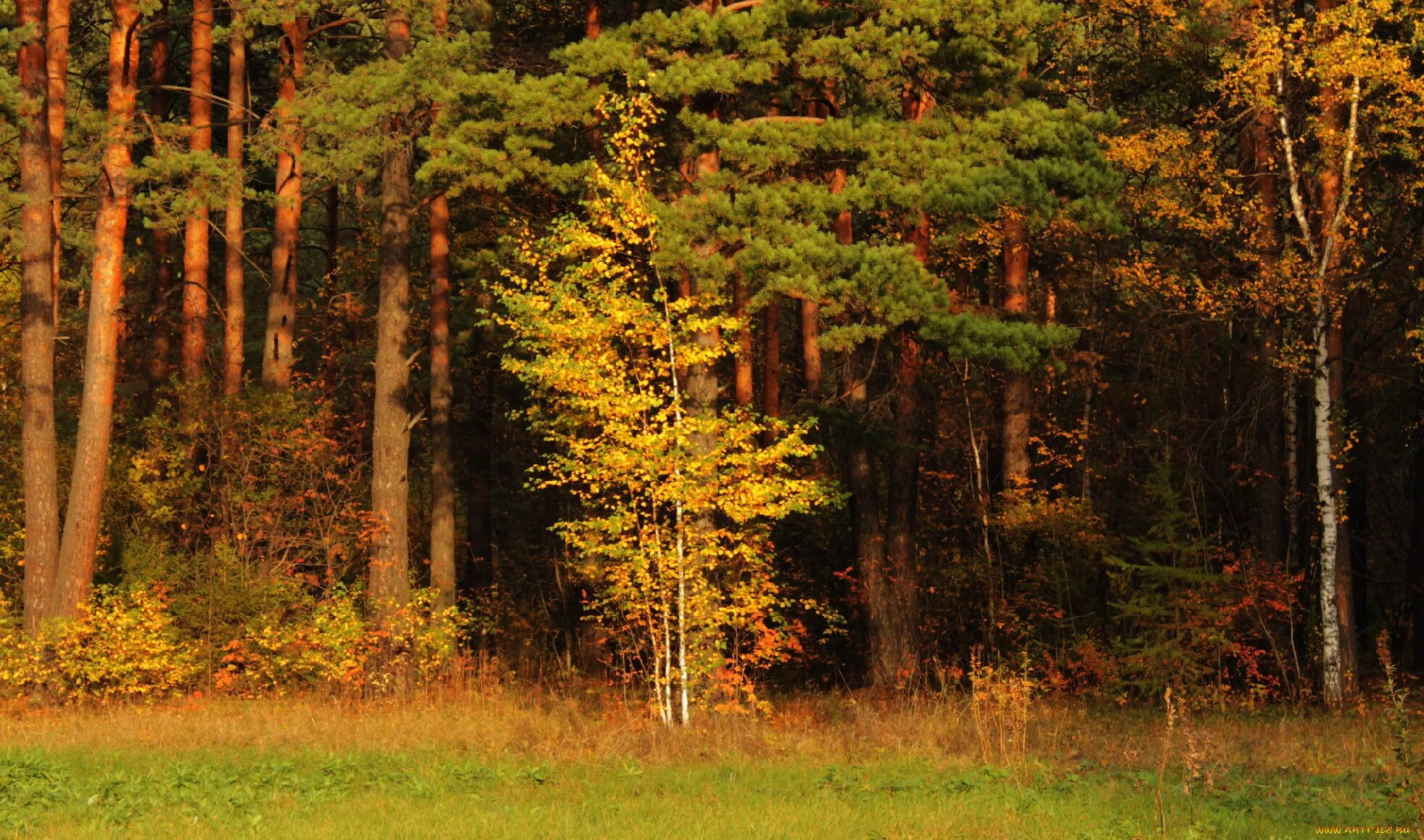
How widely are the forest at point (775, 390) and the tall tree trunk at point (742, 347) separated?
96 mm

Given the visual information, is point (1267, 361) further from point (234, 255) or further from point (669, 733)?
point (234, 255)

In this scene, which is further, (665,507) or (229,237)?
(229,237)

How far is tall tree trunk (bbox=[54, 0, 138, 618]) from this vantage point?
1894cm

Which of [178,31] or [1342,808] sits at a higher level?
[178,31]

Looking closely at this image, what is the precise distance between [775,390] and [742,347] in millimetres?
9163

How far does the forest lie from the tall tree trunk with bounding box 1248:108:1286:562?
0.24 feet

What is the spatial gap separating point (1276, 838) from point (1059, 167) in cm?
885

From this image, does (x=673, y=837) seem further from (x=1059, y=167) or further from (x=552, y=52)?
(x=552, y=52)

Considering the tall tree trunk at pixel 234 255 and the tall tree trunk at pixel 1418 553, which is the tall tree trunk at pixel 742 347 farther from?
the tall tree trunk at pixel 1418 553

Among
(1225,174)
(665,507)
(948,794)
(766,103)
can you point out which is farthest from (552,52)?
(948,794)

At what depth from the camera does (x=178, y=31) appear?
1078 inches

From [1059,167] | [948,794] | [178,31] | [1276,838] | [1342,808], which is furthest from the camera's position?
[178,31]

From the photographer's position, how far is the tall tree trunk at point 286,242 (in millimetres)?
22641

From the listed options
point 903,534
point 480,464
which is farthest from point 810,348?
point 480,464
